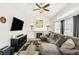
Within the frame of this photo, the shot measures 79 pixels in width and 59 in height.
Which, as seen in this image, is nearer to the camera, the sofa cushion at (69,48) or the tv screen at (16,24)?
the sofa cushion at (69,48)

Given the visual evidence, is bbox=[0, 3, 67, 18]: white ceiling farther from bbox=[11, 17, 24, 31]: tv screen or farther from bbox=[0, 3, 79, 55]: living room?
bbox=[11, 17, 24, 31]: tv screen

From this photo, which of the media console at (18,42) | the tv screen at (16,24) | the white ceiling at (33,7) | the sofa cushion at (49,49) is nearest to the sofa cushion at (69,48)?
the sofa cushion at (49,49)

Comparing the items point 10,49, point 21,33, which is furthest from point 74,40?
point 10,49

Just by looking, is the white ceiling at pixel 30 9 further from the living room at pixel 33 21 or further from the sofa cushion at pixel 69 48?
the sofa cushion at pixel 69 48

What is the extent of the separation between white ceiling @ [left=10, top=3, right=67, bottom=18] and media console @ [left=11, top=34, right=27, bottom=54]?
454 mm

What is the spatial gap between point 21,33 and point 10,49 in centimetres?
37

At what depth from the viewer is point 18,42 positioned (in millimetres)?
2668

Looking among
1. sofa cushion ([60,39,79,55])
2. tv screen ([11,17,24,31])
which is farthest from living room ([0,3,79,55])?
sofa cushion ([60,39,79,55])

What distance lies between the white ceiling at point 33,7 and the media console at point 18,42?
17.9 inches

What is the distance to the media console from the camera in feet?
8.47

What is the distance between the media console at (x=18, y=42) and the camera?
258 cm
